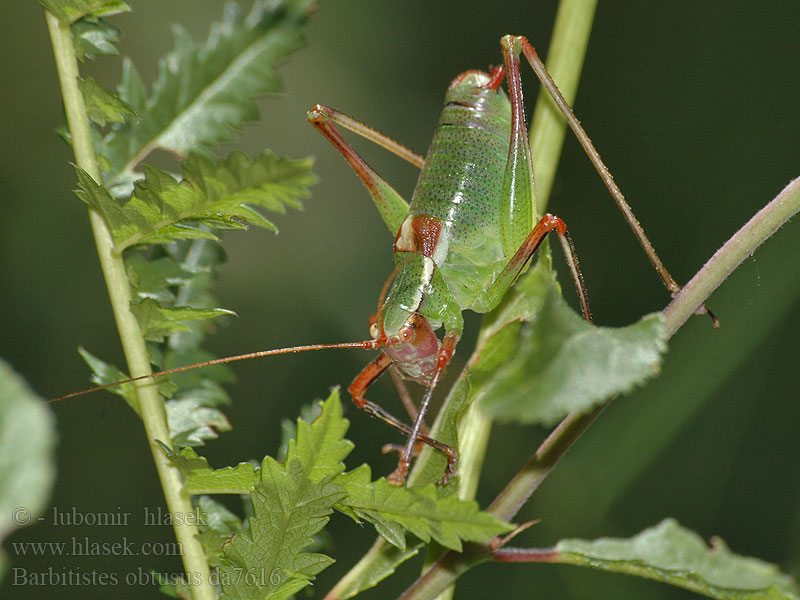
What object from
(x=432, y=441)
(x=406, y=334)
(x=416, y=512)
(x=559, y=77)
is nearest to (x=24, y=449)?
(x=416, y=512)

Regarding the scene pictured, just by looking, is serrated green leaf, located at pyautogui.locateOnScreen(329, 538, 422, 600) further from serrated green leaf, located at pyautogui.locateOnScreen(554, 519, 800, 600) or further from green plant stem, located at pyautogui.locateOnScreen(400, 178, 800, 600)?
serrated green leaf, located at pyautogui.locateOnScreen(554, 519, 800, 600)

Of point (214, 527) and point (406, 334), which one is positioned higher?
point (406, 334)

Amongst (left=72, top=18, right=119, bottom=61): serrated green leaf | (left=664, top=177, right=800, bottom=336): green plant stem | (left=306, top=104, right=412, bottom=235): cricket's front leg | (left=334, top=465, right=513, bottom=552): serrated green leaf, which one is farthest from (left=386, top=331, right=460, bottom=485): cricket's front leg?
(left=72, top=18, right=119, bottom=61): serrated green leaf

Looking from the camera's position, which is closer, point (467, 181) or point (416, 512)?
point (416, 512)

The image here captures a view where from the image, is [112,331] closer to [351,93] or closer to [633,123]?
[351,93]

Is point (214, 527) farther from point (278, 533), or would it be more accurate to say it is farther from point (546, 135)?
point (546, 135)

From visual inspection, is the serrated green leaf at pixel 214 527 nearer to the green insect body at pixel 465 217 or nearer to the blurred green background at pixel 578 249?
the green insect body at pixel 465 217
